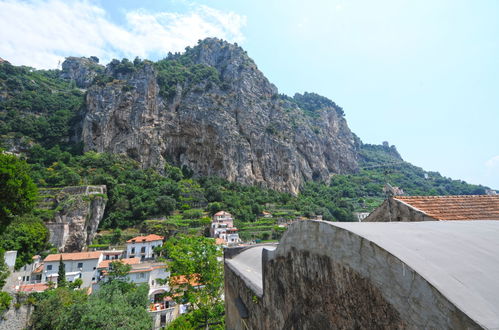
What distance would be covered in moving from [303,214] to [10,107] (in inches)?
2496

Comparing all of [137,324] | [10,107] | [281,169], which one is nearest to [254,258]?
[137,324]

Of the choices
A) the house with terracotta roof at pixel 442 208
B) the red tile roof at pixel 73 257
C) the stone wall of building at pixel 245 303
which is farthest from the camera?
the red tile roof at pixel 73 257

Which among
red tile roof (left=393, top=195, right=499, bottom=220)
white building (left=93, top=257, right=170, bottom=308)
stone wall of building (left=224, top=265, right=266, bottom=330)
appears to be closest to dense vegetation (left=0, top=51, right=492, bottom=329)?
white building (left=93, top=257, right=170, bottom=308)

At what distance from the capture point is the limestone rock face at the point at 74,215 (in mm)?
29359

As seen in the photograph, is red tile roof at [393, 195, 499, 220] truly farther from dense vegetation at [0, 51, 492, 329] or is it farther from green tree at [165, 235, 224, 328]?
dense vegetation at [0, 51, 492, 329]

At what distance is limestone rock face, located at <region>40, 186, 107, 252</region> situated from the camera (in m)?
29.4

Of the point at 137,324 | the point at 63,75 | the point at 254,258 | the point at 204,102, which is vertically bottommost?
the point at 137,324

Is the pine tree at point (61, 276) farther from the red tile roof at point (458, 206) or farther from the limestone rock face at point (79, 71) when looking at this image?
the limestone rock face at point (79, 71)

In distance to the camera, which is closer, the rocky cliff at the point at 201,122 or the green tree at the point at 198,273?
the green tree at the point at 198,273

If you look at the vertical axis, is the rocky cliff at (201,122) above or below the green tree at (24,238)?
above

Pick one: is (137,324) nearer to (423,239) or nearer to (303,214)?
(423,239)

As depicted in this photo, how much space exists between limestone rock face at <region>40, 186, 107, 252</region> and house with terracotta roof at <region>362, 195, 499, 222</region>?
35745 mm

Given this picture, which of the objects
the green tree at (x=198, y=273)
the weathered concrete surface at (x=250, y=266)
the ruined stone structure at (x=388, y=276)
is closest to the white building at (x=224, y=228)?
the green tree at (x=198, y=273)

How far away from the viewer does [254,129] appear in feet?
204
